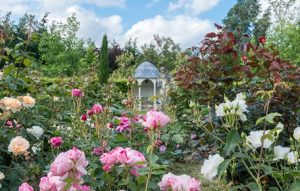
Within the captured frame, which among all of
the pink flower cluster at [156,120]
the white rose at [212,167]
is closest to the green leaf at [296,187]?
the white rose at [212,167]

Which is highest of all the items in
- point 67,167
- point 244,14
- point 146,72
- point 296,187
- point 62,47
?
point 244,14

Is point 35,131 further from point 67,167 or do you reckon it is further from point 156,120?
point 67,167

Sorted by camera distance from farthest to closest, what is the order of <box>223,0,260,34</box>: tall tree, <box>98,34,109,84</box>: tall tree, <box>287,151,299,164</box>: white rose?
<box>223,0,260,34</box>: tall tree → <box>98,34,109,84</box>: tall tree → <box>287,151,299,164</box>: white rose

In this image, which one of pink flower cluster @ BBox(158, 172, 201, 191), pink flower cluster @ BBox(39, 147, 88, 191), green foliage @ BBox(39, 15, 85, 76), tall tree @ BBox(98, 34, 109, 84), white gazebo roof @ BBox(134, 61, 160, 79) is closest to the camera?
pink flower cluster @ BBox(39, 147, 88, 191)

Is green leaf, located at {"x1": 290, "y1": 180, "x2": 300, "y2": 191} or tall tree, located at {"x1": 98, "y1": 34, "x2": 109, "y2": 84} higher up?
tall tree, located at {"x1": 98, "y1": 34, "x2": 109, "y2": 84}

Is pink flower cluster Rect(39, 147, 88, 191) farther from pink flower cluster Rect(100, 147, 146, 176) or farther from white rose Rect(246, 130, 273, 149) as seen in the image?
white rose Rect(246, 130, 273, 149)

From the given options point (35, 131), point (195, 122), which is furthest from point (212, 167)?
point (35, 131)

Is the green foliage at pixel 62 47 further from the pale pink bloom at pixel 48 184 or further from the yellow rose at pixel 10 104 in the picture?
the pale pink bloom at pixel 48 184

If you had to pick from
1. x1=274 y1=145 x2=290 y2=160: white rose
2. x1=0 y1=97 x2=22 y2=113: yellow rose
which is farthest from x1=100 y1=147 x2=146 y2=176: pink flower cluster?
x1=0 y1=97 x2=22 y2=113: yellow rose

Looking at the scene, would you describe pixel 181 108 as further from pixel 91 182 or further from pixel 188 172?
pixel 91 182

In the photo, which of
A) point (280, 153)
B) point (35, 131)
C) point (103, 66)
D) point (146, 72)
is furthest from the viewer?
point (146, 72)

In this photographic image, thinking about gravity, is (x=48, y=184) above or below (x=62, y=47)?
below

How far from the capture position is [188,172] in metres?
3.29

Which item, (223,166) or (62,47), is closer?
(223,166)
